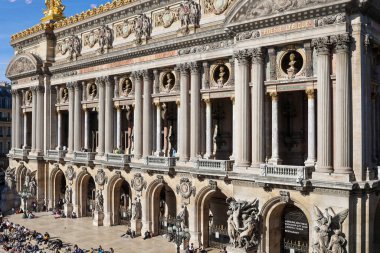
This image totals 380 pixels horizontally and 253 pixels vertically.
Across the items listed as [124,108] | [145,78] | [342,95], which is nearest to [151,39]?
[145,78]

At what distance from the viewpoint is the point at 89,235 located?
127 ft

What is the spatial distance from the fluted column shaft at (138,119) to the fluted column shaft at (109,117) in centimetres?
411

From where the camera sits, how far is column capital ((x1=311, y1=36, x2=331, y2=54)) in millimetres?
25703

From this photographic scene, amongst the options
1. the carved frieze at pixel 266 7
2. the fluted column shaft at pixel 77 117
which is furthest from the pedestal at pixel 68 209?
the carved frieze at pixel 266 7

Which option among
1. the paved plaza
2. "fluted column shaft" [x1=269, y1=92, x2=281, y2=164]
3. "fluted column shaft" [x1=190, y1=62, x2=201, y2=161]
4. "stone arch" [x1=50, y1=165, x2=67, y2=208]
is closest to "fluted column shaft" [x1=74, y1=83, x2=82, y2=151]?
"stone arch" [x1=50, y1=165, x2=67, y2=208]

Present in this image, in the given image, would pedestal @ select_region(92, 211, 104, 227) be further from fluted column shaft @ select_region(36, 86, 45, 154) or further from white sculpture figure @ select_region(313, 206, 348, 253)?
white sculpture figure @ select_region(313, 206, 348, 253)

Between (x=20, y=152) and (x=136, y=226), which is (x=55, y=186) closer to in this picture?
(x=20, y=152)

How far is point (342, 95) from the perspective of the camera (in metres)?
25.3

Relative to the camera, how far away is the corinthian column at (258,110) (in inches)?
1128

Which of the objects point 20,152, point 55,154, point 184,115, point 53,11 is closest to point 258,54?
point 184,115

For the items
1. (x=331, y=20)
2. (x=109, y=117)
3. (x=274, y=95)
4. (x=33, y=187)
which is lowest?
(x=33, y=187)

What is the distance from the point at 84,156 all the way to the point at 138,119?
28.6ft

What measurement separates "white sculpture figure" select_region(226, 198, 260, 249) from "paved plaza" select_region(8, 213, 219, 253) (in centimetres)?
644

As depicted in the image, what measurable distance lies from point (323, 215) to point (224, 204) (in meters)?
11.5
